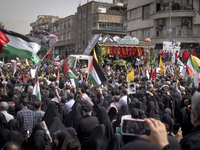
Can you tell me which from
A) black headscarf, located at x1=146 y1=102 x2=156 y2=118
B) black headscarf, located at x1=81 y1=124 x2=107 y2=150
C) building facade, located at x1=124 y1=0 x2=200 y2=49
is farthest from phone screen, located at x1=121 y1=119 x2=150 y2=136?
building facade, located at x1=124 y1=0 x2=200 y2=49

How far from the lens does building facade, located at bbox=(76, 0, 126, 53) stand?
1875 inches

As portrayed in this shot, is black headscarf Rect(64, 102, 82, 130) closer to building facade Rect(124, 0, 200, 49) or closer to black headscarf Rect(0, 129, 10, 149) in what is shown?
black headscarf Rect(0, 129, 10, 149)

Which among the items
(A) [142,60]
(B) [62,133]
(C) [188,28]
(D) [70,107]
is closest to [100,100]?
(D) [70,107]

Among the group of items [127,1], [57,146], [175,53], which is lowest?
[57,146]

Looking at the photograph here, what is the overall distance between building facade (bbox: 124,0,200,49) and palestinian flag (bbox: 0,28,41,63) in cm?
2704

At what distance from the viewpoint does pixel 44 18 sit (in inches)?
3068

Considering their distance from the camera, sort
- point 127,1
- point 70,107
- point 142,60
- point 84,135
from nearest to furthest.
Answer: point 84,135
point 70,107
point 142,60
point 127,1

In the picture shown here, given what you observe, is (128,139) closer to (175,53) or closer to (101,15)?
(175,53)

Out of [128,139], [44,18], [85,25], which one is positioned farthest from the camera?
[44,18]

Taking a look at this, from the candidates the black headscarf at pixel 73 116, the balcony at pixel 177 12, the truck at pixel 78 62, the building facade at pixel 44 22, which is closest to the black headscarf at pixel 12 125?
the black headscarf at pixel 73 116

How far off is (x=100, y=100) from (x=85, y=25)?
46.2 meters

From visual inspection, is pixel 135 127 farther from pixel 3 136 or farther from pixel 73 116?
pixel 73 116

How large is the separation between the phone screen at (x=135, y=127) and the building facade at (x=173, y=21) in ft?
102

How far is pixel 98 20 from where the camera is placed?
4772 cm
